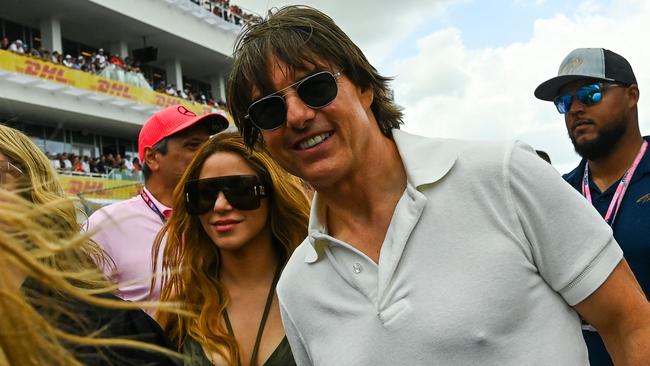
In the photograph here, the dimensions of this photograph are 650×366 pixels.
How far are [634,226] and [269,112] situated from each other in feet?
5.86

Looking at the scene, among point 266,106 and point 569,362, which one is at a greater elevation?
point 266,106

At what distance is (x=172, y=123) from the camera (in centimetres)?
362

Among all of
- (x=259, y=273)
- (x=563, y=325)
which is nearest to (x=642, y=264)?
(x=563, y=325)

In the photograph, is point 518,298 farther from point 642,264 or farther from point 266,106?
point 642,264

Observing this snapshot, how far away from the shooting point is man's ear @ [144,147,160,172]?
141 inches

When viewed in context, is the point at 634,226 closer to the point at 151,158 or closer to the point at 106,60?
the point at 151,158

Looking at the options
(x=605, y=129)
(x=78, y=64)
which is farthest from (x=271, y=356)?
(x=78, y=64)

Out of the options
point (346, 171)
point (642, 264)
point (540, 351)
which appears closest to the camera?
point (540, 351)

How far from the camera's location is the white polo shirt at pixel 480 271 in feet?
4.55

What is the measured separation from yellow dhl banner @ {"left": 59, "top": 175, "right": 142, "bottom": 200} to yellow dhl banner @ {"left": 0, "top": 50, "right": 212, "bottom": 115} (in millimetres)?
3629

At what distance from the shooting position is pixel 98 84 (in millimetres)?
20359

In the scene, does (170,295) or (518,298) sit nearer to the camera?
(518,298)

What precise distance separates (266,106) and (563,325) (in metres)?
0.89

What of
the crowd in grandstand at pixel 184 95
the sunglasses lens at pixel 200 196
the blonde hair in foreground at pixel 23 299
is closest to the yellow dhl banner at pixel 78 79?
the crowd in grandstand at pixel 184 95
